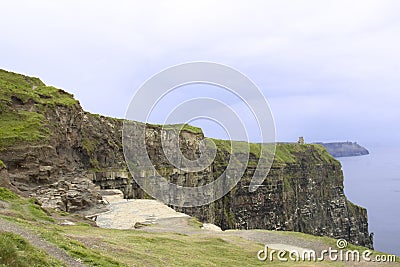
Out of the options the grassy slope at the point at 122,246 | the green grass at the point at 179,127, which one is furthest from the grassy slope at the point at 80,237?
the green grass at the point at 179,127

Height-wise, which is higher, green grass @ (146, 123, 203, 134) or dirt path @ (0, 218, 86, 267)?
green grass @ (146, 123, 203, 134)

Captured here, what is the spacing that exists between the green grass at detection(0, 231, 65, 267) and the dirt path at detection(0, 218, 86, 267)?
1.04 meters

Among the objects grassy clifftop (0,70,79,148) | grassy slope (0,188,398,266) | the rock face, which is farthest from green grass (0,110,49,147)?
grassy slope (0,188,398,266)

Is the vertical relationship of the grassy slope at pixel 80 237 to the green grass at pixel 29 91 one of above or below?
below

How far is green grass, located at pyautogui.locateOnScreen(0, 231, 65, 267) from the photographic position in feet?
39.7

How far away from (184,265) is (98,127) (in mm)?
53954

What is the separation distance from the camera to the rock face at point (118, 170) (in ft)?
142

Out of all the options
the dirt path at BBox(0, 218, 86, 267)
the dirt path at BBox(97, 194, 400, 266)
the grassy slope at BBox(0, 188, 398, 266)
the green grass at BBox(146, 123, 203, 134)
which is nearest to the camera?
the dirt path at BBox(0, 218, 86, 267)

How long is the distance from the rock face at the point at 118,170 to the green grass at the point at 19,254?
21889mm

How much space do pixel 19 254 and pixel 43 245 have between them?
412 centimetres

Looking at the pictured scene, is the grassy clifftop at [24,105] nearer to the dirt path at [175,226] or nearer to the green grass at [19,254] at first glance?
the dirt path at [175,226]

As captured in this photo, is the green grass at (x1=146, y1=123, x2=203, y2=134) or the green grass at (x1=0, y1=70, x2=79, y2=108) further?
the green grass at (x1=146, y1=123, x2=203, y2=134)

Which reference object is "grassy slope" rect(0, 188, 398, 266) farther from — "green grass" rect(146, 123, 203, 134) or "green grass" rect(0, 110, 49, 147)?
"green grass" rect(146, 123, 203, 134)

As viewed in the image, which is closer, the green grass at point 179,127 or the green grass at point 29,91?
the green grass at point 29,91
